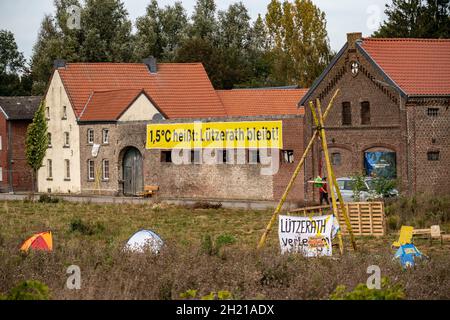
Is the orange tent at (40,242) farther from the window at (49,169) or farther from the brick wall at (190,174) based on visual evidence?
the window at (49,169)

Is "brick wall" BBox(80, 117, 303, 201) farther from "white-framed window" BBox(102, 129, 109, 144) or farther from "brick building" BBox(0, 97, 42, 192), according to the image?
"brick building" BBox(0, 97, 42, 192)

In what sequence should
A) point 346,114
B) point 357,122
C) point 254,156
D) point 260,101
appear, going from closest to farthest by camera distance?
point 357,122 → point 346,114 → point 254,156 → point 260,101

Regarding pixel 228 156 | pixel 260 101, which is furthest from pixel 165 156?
pixel 260 101

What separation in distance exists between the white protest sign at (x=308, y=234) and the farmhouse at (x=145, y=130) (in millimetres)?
25877

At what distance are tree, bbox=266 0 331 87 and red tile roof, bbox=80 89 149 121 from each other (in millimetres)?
27844

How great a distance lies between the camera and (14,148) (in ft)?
229

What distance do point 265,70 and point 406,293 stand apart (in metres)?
85.0

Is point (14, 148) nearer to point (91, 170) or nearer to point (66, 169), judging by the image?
point (66, 169)

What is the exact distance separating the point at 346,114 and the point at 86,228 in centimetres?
2003

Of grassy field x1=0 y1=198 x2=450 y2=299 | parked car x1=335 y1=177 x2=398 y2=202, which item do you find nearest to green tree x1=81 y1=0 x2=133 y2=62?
parked car x1=335 y1=177 x2=398 y2=202

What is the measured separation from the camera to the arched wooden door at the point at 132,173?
2282 inches

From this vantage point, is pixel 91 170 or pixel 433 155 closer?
pixel 433 155

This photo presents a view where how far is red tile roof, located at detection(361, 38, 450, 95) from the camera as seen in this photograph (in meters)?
46.6

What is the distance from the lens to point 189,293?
13.4m
